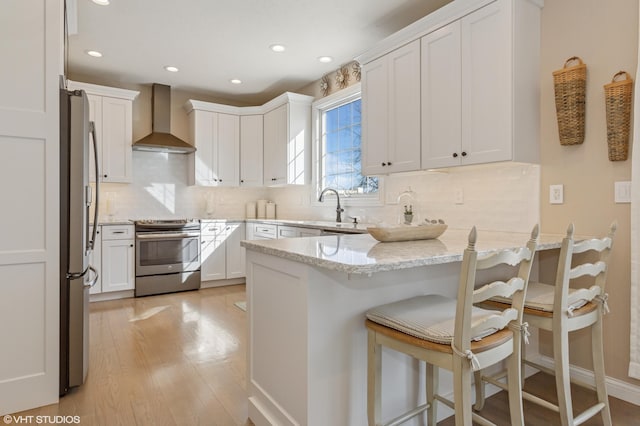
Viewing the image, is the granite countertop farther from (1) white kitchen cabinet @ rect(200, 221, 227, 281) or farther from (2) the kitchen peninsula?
(1) white kitchen cabinet @ rect(200, 221, 227, 281)

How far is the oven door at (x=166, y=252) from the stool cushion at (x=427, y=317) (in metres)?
3.64

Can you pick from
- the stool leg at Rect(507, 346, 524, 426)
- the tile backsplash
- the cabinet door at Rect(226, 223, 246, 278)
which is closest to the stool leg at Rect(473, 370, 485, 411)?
the stool leg at Rect(507, 346, 524, 426)

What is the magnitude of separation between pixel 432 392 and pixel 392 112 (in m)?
2.20

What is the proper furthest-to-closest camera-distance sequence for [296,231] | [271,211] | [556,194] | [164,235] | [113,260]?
[271,211] → [164,235] → [113,260] → [296,231] → [556,194]

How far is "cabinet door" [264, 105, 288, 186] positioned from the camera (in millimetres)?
4945

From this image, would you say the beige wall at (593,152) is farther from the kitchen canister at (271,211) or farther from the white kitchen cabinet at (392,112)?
the kitchen canister at (271,211)

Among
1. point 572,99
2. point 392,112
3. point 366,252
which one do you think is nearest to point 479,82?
point 572,99

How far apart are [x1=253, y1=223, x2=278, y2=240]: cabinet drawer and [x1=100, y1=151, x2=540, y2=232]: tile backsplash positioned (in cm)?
62

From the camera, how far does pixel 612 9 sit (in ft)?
7.04

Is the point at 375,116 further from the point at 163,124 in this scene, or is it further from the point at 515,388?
the point at 163,124

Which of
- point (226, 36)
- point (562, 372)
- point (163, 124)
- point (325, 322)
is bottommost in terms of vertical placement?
point (562, 372)

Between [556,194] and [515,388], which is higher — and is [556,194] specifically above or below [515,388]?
above

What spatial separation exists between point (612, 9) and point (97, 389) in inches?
147

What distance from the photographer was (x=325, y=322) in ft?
4.93
